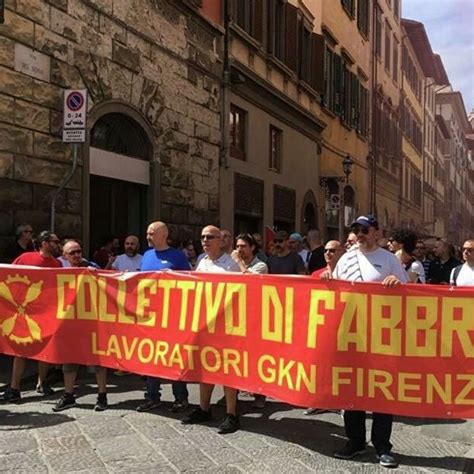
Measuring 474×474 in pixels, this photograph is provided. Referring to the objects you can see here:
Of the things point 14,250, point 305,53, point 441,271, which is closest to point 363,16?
point 305,53

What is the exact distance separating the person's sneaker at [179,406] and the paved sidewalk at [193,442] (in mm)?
54

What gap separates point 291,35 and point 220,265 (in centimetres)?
1502

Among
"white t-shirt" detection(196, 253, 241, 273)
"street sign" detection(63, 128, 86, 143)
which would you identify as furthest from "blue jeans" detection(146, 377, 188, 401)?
"street sign" detection(63, 128, 86, 143)

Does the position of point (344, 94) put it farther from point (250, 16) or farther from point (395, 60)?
point (395, 60)

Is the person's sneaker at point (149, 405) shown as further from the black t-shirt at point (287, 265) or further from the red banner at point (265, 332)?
the black t-shirt at point (287, 265)

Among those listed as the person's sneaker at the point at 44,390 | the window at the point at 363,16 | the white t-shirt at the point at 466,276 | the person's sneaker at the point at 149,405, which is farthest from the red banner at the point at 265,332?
the window at the point at 363,16

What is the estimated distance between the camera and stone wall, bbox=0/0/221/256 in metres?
8.98

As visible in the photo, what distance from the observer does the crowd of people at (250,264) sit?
496 cm

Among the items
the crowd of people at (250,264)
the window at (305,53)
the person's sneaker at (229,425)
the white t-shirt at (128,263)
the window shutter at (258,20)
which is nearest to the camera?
the crowd of people at (250,264)

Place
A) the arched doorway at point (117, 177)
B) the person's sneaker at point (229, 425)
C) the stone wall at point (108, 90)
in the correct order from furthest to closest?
the arched doorway at point (117, 177) → the stone wall at point (108, 90) → the person's sneaker at point (229, 425)

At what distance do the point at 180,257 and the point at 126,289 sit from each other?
555 millimetres

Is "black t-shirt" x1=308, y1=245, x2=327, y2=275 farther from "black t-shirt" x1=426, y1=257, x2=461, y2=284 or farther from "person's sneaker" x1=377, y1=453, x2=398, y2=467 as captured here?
"person's sneaker" x1=377, y1=453, x2=398, y2=467

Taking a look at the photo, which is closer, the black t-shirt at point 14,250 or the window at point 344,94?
the black t-shirt at point 14,250

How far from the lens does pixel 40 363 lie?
670cm
